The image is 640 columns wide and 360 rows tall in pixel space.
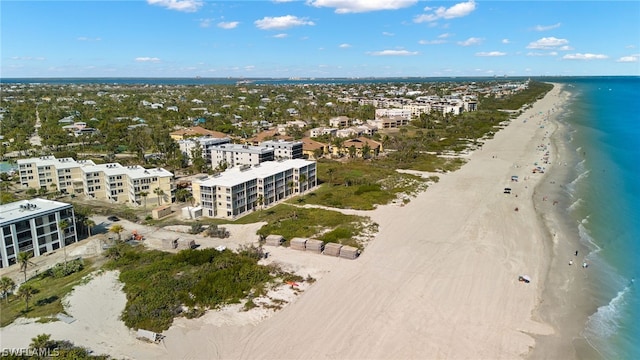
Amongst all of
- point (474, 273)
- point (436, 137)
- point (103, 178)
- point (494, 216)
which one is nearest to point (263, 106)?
point (436, 137)

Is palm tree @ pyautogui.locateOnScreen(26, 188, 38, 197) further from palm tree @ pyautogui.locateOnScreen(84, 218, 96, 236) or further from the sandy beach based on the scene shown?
the sandy beach

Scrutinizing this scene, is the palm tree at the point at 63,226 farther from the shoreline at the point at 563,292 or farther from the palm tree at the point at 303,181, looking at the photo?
the shoreline at the point at 563,292

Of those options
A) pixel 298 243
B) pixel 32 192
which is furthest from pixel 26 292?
pixel 32 192

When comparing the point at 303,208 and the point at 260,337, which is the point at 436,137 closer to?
the point at 303,208

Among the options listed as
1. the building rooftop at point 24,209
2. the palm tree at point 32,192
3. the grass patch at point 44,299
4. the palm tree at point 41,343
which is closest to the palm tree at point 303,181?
the building rooftop at point 24,209

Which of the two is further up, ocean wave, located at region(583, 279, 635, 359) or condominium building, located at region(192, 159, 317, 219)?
condominium building, located at region(192, 159, 317, 219)

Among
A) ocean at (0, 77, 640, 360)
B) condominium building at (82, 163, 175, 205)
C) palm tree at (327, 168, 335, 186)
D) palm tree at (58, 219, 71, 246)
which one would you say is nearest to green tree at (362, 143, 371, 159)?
palm tree at (327, 168, 335, 186)
